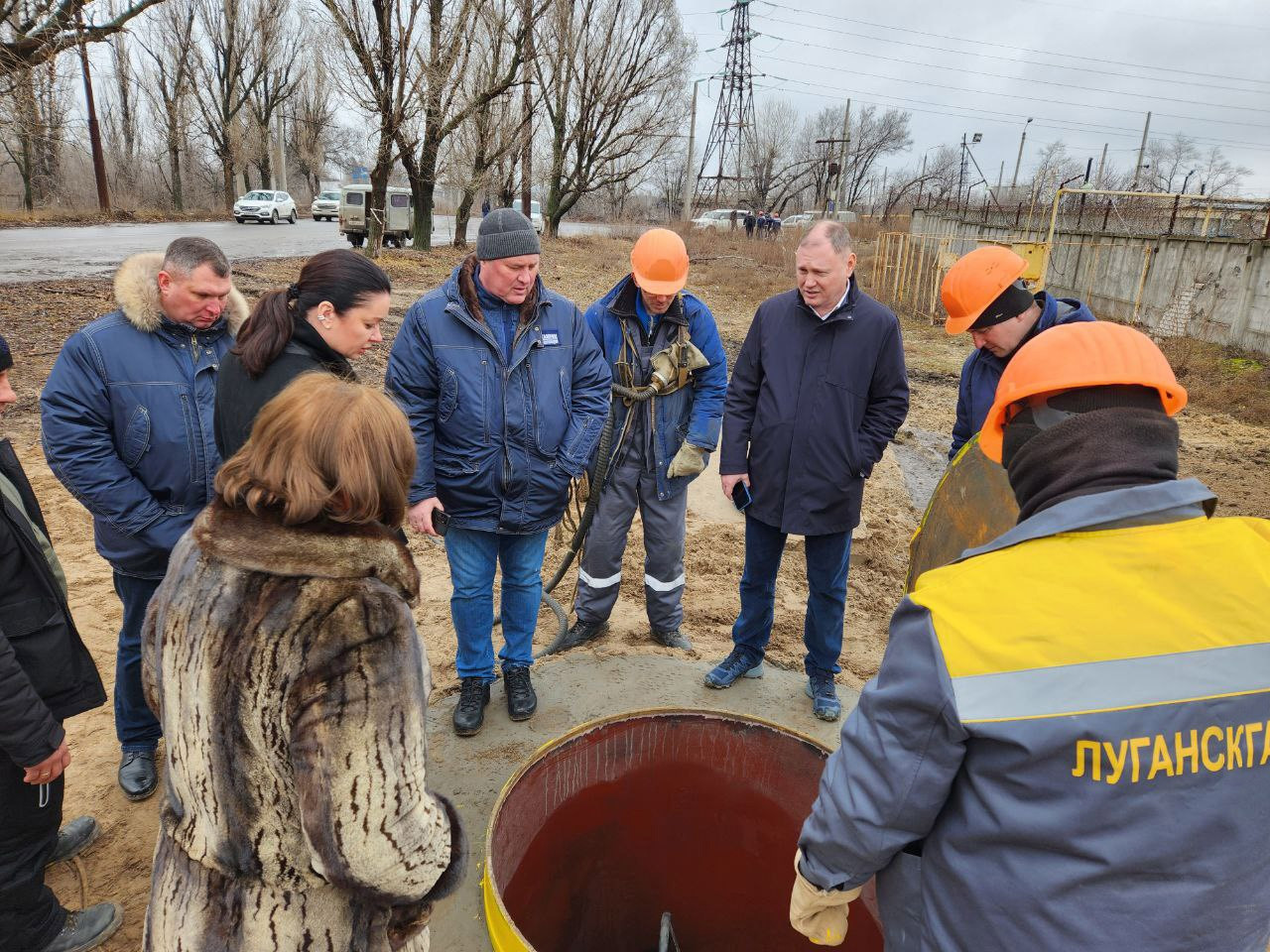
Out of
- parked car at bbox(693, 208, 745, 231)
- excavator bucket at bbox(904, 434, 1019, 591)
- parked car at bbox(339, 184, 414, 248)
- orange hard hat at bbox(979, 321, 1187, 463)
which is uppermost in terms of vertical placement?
parked car at bbox(693, 208, 745, 231)

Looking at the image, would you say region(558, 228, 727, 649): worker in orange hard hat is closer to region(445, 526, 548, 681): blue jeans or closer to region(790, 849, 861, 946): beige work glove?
region(445, 526, 548, 681): blue jeans

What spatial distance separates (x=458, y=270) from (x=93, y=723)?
2.30m

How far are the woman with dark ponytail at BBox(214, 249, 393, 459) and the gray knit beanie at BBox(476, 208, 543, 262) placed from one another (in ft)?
1.62

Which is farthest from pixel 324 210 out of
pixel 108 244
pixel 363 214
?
pixel 108 244

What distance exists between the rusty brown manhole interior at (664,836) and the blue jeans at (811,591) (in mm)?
700

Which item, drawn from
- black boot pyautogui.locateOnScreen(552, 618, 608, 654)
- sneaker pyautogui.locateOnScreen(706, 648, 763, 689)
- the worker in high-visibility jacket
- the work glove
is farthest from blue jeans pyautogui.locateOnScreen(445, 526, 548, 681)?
the worker in high-visibility jacket

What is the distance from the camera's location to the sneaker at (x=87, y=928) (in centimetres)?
211

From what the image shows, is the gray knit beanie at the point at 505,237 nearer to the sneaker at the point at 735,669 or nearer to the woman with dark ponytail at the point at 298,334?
Answer: the woman with dark ponytail at the point at 298,334

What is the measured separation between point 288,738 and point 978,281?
2534 millimetres

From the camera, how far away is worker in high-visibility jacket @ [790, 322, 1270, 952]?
100cm

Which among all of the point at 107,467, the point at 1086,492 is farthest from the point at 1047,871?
the point at 107,467

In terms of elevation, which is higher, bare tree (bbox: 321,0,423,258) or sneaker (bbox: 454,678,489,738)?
bare tree (bbox: 321,0,423,258)

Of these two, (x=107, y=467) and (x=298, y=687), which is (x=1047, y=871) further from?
(x=107, y=467)

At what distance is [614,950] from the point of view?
2908 mm
